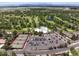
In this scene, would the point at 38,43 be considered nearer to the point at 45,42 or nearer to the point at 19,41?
the point at 45,42

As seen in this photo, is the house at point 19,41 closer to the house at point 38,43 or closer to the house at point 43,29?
the house at point 38,43

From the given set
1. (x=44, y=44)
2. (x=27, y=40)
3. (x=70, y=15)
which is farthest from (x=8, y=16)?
(x=70, y=15)

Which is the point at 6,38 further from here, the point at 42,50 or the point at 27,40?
the point at 42,50

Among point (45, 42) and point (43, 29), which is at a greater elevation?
point (43, 29)

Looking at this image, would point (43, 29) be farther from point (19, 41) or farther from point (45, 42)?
point (19, 41)

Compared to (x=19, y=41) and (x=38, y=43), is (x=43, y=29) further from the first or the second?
(x=19, y=41)

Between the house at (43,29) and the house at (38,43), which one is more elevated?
the house at (43,29)

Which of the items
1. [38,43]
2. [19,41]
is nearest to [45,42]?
[38,43]

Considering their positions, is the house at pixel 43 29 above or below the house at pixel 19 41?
above

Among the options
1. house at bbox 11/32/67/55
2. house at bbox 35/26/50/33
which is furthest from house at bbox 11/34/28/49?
house at bbox 35/26/50/33

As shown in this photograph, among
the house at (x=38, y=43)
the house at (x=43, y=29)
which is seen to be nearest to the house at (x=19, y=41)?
the house at (x=38, y=43)

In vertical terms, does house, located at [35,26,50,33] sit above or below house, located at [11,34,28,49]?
above

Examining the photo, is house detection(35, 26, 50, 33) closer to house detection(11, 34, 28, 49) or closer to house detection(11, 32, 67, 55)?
house detection(11, 32, 67, 55)
